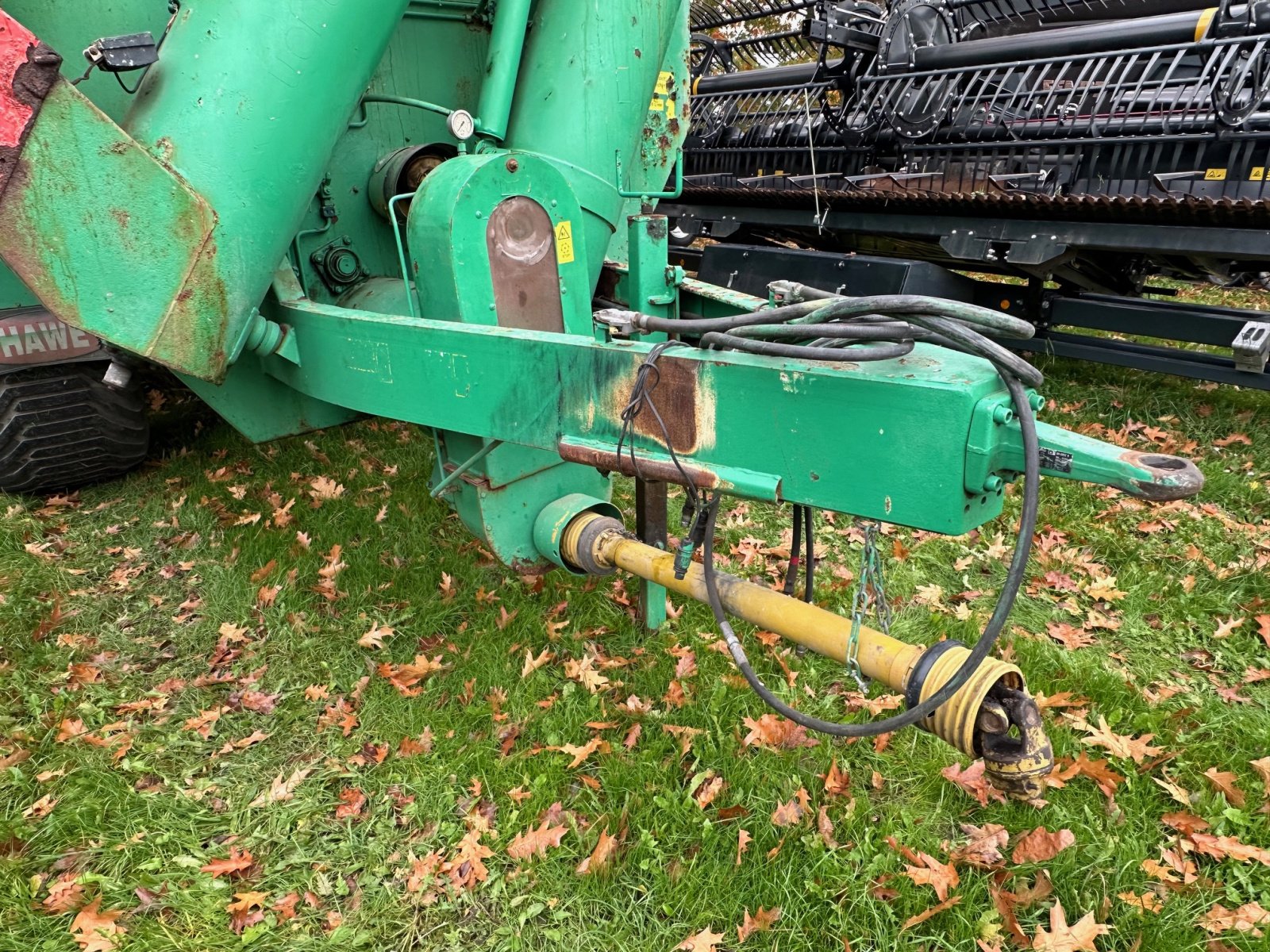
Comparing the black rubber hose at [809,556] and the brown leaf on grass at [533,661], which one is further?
the brown leaf on grass at [533,661]

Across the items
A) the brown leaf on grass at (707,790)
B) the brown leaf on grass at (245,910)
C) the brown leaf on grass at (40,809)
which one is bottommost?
the brown leaf on grass at (245,910)

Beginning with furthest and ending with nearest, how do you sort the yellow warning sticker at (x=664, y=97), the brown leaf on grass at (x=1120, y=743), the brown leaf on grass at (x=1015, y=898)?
1. the yellow warning sticker at (x=664, y=97)
2. the brown leaf on grass at (x=1120, y=743)
3. the brown leaf on grass at (x=1015, y=898)

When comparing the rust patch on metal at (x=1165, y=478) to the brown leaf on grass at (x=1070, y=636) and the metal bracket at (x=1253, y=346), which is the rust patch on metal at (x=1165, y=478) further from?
the metal bracket at (x=1253, y=346)

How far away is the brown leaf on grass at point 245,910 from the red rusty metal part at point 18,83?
1.90 metres

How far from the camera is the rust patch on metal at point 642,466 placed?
173cm

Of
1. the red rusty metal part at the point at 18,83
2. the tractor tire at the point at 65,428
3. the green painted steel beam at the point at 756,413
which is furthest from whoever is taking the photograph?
the tractor tire at the point at 65,428

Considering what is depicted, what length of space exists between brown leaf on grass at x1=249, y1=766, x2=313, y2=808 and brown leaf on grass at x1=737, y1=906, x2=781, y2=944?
1402mm

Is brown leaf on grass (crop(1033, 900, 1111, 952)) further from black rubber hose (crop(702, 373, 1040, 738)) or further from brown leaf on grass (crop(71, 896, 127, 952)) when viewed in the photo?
brown leaf on grass (crop(71, 896, 127, 952))

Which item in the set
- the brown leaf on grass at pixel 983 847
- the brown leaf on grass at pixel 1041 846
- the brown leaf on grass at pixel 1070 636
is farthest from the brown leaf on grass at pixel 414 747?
the brown leaf on grass at pixel 1070 636

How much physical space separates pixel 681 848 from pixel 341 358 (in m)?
1.76

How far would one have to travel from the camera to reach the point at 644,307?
3184 mm

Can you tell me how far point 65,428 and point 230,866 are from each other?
8.40 ft

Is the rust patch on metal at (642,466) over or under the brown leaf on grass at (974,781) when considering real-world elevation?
over

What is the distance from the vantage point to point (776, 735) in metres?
2.67
